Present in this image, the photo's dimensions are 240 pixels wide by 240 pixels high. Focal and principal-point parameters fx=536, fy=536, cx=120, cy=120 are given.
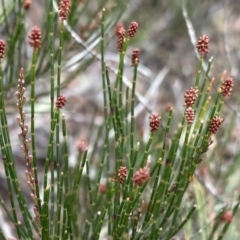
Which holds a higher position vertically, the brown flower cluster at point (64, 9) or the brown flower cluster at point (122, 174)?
the brown flower cluster at point (64, 9)

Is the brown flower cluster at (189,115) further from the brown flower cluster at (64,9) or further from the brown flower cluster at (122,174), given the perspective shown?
the brown flower cluster at (64,9)

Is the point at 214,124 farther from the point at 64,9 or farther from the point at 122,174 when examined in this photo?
the point at 64,9

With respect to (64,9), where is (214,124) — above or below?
below

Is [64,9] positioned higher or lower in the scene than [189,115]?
higher

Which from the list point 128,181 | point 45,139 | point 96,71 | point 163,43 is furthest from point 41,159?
point 128,181

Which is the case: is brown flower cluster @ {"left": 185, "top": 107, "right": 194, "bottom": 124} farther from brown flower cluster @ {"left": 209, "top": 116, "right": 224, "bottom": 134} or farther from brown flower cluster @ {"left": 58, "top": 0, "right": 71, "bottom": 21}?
brown flower cluster @ {"left": 58, "top": 0, "right": 71, "bottom": 21}

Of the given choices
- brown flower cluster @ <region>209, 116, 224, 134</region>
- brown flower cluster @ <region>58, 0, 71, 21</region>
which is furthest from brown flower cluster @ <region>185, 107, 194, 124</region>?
brown flower cluster @ <region>58, 0, 71, 21</region>

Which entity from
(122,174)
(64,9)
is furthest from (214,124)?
(64,9)

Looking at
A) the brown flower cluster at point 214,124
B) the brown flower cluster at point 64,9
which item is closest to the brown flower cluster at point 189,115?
the brown flower cluster at point 214,124

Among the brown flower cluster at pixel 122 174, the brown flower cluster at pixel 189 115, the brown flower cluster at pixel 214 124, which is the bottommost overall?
the brown flower cluster at pixel 122 174

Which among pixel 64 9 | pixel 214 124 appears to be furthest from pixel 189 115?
pixel 64 9

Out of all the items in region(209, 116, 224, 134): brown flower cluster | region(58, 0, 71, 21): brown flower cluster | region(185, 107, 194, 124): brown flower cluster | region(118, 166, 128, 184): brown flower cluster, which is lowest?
region(118, 166, 128, 184): brown flower cluster

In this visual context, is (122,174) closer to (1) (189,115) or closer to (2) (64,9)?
(1) (189,115)
